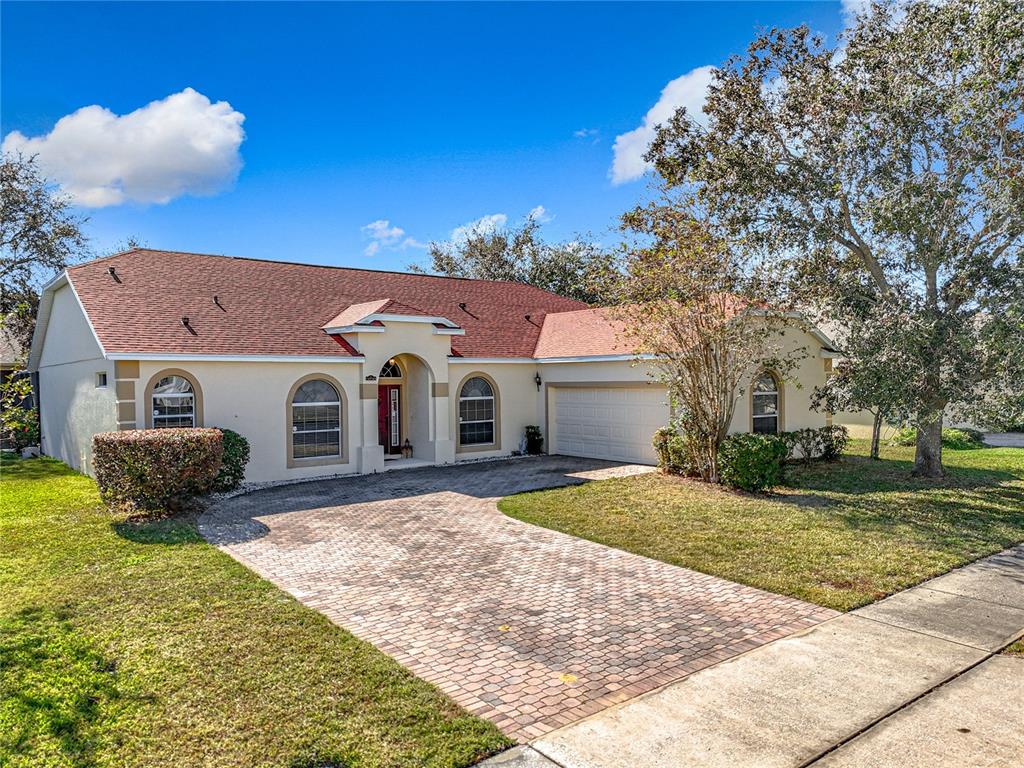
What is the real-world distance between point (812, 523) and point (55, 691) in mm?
11235

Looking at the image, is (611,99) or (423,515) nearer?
(423,515)

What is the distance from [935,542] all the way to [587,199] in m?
17.2

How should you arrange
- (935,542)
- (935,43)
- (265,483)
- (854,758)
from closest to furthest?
(854,758)
(935,542)
(935,43)
(265,483)

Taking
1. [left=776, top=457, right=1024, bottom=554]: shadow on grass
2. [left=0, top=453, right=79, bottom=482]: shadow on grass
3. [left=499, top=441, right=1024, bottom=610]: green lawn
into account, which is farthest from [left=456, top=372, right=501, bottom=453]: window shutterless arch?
[left=0, top=453, right=79, bottom=482]: shadow on grass

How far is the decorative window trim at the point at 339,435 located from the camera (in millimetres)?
16703

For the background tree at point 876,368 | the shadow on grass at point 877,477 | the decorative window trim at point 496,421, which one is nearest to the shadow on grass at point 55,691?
the decorative window trim at point 496,421

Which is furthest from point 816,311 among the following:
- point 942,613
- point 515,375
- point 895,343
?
point 942,613

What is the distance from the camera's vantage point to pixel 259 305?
18312 mm

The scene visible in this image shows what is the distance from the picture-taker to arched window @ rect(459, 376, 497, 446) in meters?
20.5

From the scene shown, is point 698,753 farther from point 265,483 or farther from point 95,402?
point 95,402

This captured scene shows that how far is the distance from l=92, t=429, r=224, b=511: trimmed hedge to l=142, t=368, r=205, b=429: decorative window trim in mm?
2192

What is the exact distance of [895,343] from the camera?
45.5ft

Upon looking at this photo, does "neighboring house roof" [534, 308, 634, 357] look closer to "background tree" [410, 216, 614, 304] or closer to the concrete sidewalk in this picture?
the concrete sidewalk

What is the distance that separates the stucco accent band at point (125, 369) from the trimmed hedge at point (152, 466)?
7.72ft
